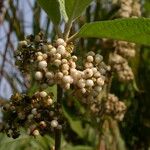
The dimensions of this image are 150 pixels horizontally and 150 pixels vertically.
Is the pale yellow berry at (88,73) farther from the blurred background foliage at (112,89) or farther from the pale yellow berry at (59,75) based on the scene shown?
the blurred background foliage at (112,89)

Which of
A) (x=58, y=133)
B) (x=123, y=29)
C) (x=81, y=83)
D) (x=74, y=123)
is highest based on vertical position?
(x=123, y=29)

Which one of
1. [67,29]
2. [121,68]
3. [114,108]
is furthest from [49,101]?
[121,68]

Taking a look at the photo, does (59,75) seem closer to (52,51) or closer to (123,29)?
(52,51)

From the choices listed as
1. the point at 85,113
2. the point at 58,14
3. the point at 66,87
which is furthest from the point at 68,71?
the point at 85,113

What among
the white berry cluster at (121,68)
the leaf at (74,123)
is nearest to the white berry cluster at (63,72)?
the white berry cluster at (121,68)

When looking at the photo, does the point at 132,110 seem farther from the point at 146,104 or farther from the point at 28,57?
the point at 28,57

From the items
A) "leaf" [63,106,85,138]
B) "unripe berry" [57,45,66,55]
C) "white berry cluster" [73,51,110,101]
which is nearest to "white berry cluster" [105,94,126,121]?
"leaf" [63,106,85,138]
